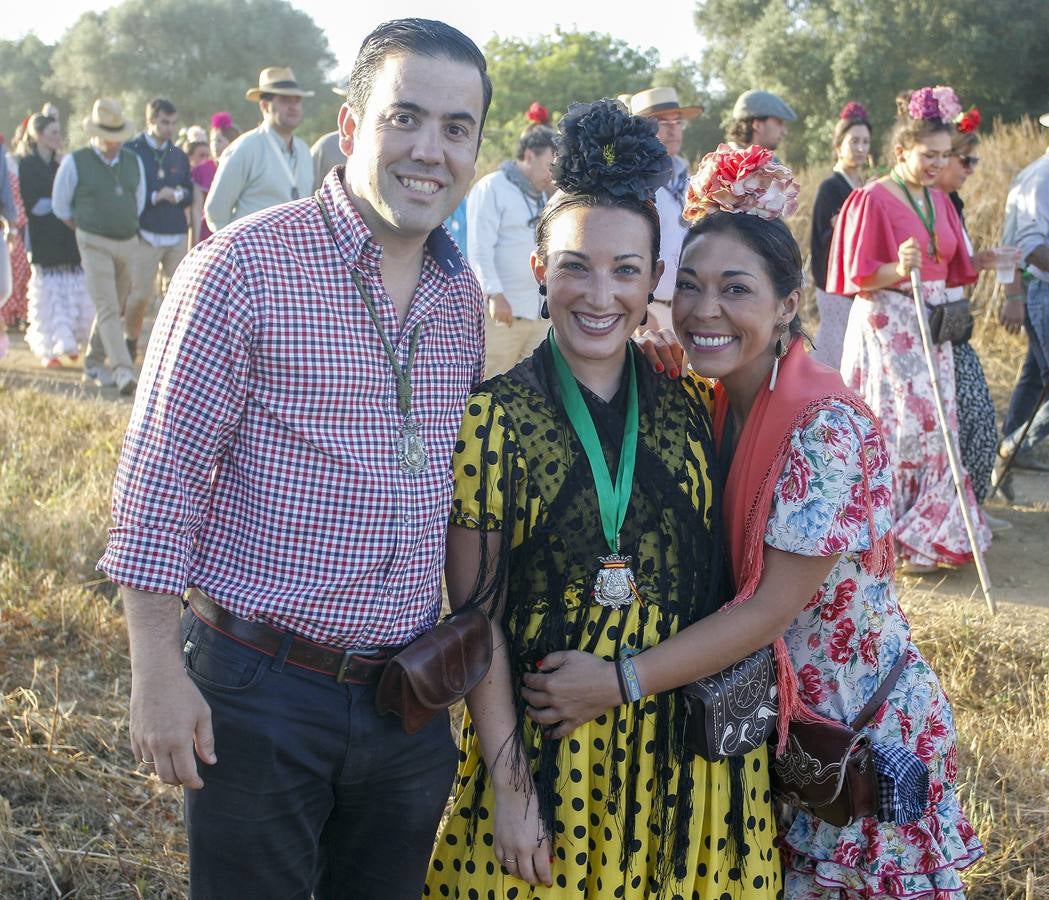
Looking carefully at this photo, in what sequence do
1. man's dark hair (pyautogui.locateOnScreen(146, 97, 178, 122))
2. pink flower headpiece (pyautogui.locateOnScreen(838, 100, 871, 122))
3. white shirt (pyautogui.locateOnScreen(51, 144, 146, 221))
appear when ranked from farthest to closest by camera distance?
man's dark hair (pyautogui.locateOnScreen(146, 97, 178, 122))
white shirt (pyautogui.locateOnScreen(51, 144, 146, 221))
pink flower headpiece (pyautogui.locateOnScreen(838, 100, 871, 122))

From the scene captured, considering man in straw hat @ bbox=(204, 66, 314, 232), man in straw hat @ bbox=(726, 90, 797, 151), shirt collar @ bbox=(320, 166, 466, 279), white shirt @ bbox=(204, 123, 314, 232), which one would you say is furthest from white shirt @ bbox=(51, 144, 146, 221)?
shirt collar @ bbox=(320, 166, 466, 279)

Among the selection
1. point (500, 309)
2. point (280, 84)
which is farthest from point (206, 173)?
point (500, 309)

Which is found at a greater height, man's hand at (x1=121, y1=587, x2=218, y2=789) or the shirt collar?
the shirt collar

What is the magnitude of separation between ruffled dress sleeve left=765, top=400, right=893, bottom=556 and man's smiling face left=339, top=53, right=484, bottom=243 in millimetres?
837

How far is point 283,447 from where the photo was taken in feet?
6.80

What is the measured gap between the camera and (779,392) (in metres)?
2.39

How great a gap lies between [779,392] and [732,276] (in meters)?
0.27

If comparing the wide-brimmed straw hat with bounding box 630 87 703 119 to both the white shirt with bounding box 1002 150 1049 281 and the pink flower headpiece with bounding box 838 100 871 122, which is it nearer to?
the pink flower headpiece with bounding box 838 100 871 122

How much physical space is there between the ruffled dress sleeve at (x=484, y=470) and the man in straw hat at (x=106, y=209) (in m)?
7.51

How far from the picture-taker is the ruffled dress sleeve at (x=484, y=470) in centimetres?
225

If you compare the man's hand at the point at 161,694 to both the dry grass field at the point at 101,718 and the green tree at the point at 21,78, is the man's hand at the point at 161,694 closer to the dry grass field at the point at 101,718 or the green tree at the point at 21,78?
the dry grass field at the point at 101,718

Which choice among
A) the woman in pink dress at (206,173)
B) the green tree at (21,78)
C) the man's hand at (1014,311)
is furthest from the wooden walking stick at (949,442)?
the green tree at (21,78)

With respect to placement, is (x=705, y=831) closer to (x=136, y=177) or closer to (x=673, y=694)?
(x=673, y=694)

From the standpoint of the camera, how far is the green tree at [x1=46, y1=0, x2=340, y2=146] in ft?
124
